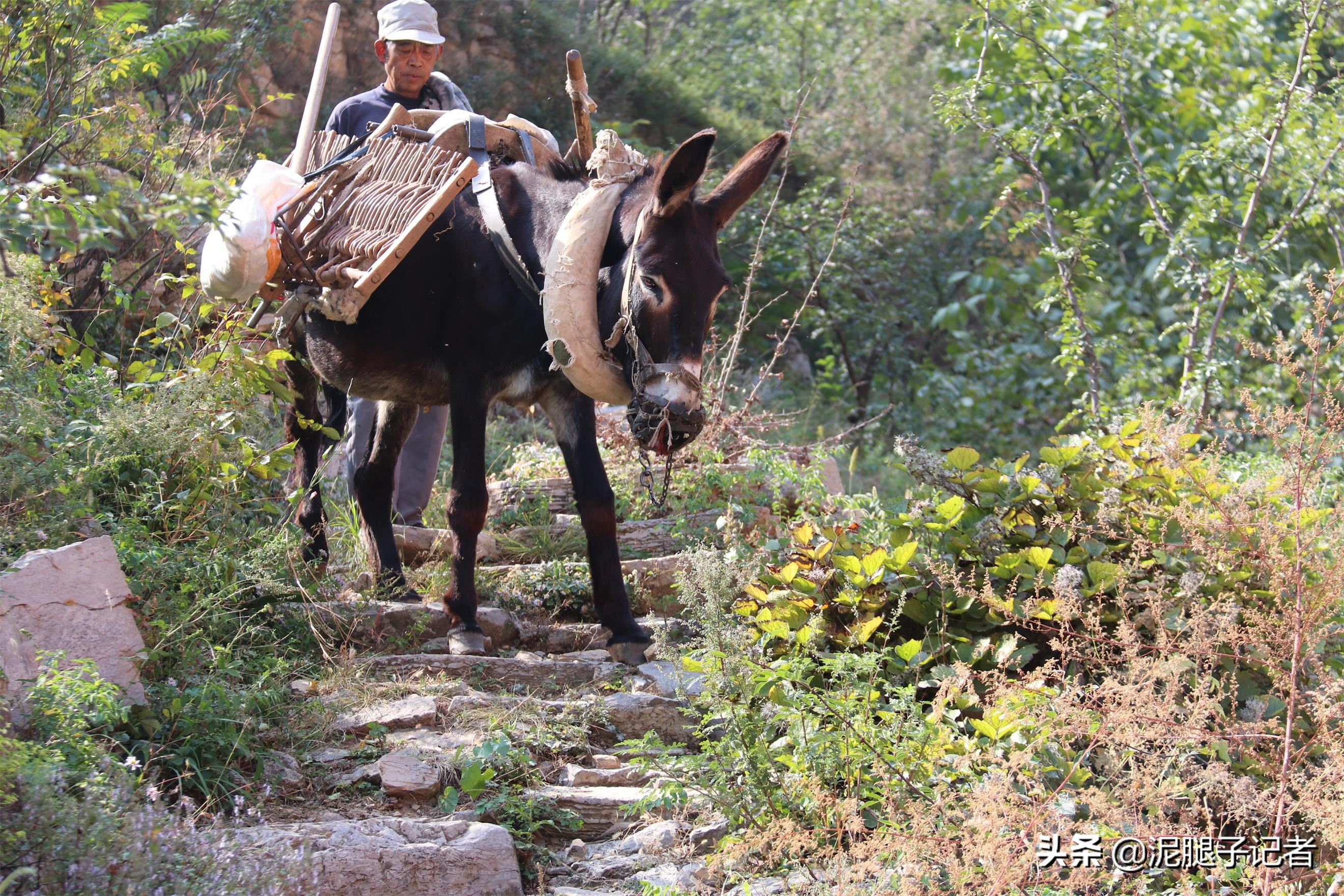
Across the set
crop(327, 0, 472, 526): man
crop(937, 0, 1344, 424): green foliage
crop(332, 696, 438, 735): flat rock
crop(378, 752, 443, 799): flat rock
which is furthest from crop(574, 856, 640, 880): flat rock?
crop(937, 0, 1344, 424): green foliage

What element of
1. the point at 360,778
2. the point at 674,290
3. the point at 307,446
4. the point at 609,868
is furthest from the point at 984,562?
the point at 307,446

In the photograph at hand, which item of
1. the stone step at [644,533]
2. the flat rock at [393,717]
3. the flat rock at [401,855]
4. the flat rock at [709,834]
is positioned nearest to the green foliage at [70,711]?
the flat rock at [401,855]

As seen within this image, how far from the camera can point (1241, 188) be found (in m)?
9.27

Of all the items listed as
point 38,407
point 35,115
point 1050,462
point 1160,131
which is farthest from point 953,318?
point 38,407

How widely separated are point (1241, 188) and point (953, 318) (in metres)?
2.79

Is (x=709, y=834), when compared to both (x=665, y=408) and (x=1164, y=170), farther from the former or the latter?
(x=1164, y=170)

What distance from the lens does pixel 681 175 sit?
4.30 m

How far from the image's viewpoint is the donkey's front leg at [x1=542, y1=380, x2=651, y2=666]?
493 cm

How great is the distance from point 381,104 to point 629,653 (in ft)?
9.92

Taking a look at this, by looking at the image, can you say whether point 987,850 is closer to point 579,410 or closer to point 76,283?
point 579,410

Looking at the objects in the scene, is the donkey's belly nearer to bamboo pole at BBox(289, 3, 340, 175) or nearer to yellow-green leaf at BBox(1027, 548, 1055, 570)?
bamboo pole at BBox(289, 3, 340, 175)

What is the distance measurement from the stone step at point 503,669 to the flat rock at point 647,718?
0.40 metres

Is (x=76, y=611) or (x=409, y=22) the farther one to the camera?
(x=409, y=22)

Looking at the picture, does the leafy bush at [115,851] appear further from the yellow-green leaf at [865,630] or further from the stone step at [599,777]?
the yellow-green leaf at [865,630]
